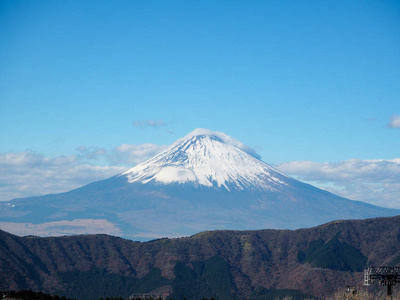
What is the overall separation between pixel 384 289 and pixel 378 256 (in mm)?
35615

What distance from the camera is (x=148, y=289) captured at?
189m

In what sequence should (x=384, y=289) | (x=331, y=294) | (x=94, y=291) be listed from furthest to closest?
1. (x=94, y=291)
2. (x=331, y=294)
3. (x=384, y=289)

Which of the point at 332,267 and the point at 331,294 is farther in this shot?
the point at 332,267

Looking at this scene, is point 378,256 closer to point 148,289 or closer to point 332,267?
point 332,267

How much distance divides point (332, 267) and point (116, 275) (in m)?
76.8

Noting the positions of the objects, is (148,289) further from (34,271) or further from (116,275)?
(34,271)

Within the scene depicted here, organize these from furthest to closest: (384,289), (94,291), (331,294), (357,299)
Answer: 1. (94,291)
2. (331,294)
3. (384,289)
4. (357,299)

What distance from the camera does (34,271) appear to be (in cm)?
19012

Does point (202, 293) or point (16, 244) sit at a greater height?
point (16, 244)

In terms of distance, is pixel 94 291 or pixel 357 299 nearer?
pixel 357 299

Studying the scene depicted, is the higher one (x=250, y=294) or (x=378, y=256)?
(x=378, y=256)

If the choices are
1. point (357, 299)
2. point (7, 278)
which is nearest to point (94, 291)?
point (7, 278)

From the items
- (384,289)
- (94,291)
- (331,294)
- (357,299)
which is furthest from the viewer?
(94,291)

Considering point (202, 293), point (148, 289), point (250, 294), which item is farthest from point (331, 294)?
point (148, 289)
